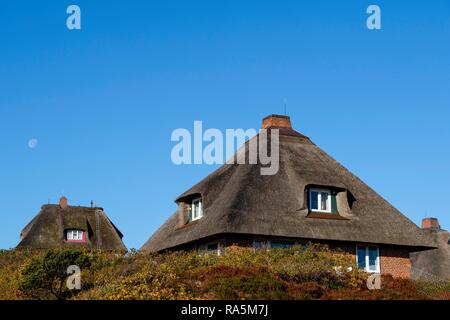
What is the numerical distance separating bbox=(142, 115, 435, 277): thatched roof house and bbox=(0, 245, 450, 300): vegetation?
1307mm

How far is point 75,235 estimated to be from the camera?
2226 inches

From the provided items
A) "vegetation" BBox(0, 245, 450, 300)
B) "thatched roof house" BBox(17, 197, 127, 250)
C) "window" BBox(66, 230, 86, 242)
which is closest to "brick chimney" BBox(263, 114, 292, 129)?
"vegetation" BBox(0, 245, 450, 300)

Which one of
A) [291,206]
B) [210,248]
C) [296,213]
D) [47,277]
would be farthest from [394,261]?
[47,277]

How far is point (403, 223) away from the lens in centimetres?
3600

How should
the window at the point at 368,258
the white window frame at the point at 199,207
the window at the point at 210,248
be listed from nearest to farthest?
the window at the point at 210,248, the window at the point at 368,258, the white window frame at the point at 199,207

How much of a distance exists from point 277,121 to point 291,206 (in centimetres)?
759

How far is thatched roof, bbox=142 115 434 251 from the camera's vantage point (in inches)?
1270

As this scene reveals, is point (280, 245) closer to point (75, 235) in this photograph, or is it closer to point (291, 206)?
point (291, 206)

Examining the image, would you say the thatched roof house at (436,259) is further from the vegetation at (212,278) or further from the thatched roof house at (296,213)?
the vegetation at (212,278)

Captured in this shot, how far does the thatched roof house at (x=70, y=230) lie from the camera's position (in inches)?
2148

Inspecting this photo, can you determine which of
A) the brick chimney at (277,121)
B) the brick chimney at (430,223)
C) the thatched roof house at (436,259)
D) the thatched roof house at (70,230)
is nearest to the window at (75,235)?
the thatched roof house at (70,230)

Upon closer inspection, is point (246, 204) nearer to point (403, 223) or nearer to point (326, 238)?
point (326, 238)

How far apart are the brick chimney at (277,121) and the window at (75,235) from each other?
852 inches
